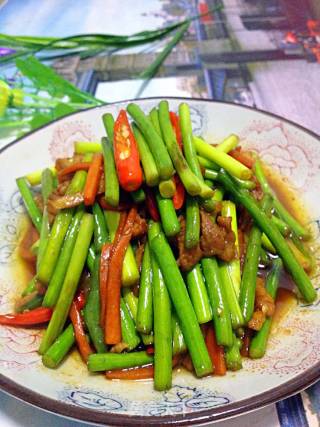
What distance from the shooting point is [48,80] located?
9.88 ft

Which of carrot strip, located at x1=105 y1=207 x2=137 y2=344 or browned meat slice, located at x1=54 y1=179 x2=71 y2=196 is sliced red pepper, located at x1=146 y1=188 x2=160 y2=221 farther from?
browned meat slice, located at x1=54 y1=179 x2=71 y2=196

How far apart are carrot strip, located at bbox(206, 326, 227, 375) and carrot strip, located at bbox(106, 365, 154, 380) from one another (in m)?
0.22

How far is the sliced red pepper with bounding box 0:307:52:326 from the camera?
185 cm

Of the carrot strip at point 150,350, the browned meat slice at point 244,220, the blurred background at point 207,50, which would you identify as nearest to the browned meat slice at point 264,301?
the browned meat slice at point 244,220

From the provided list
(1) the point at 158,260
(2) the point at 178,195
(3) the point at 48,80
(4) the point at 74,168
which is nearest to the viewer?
(1) the point at 158,260

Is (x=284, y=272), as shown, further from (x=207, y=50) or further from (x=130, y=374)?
(x=207, y=50)

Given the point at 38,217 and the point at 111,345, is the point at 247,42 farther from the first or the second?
the point at 111,345

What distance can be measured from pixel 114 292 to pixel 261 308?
56 cm

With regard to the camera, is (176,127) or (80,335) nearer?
(80,335)

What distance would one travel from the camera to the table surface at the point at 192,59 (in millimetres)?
3256

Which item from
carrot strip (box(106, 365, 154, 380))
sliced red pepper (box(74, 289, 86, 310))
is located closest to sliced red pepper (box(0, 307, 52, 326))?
sliced red pepper (box(74, 289, 86, 310))

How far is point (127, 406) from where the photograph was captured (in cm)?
145

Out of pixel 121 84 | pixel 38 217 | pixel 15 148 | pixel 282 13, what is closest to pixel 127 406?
pixel 38 217

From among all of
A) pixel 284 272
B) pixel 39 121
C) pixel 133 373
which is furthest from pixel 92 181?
pixel 39 121
